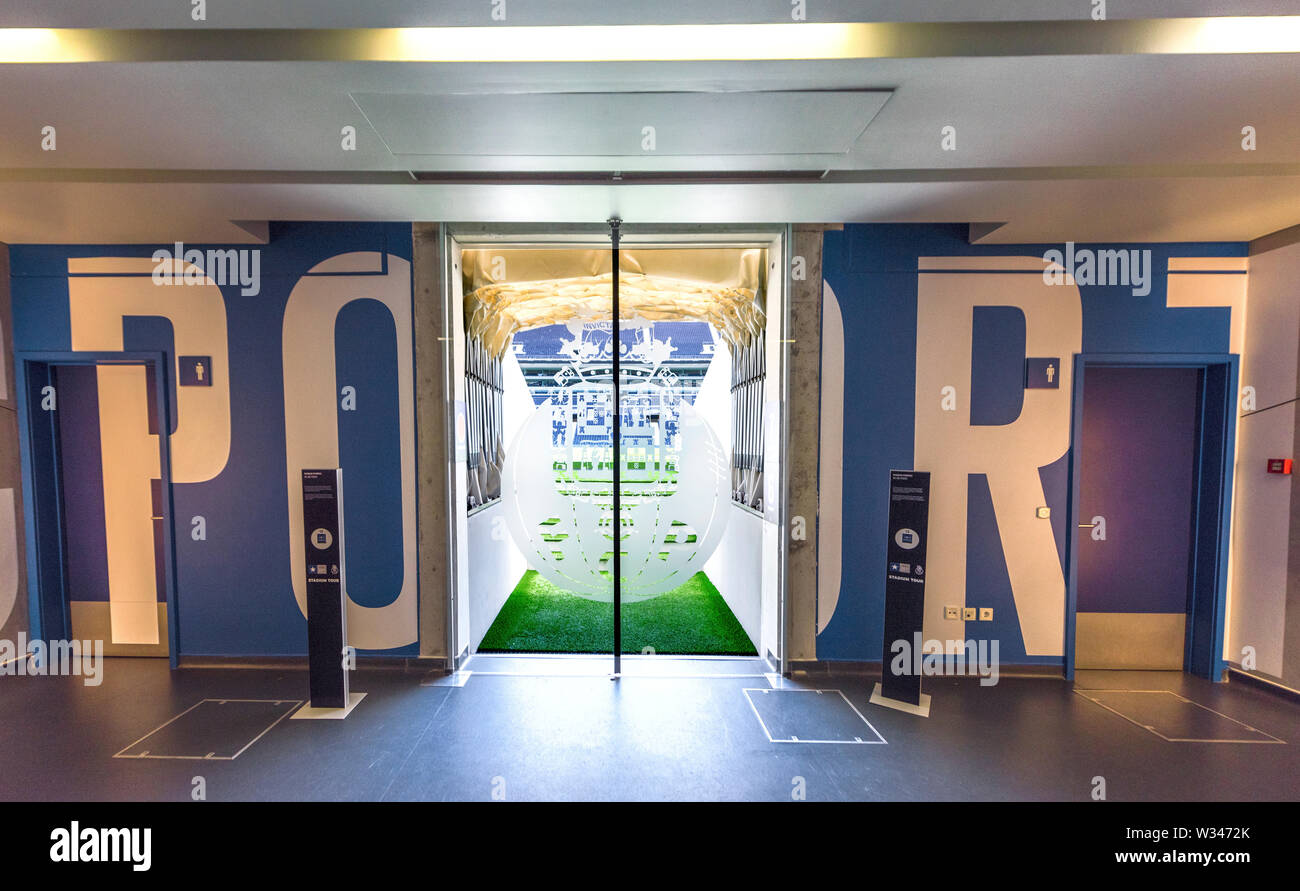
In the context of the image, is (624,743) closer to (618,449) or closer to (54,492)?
(618,449)

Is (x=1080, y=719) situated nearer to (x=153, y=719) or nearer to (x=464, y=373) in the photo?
(x=464, y=373)

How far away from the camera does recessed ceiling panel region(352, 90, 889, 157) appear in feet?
7.64

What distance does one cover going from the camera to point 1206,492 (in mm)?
4176

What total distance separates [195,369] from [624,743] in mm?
4069

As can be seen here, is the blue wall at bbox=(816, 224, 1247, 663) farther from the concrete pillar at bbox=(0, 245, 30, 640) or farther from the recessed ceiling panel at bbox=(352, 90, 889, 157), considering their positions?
the concrete pillar at bbox=(0, 245, 30, 640)

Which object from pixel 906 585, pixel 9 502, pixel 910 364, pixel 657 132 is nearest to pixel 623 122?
pixel 657 132

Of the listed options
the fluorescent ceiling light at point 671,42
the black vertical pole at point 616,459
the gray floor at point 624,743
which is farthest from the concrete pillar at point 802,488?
the fluorescent ceiling light at point 671,42

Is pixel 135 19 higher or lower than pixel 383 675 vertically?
higher

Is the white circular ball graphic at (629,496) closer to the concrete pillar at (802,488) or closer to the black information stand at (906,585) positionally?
the concrete pillar at (802,488)
